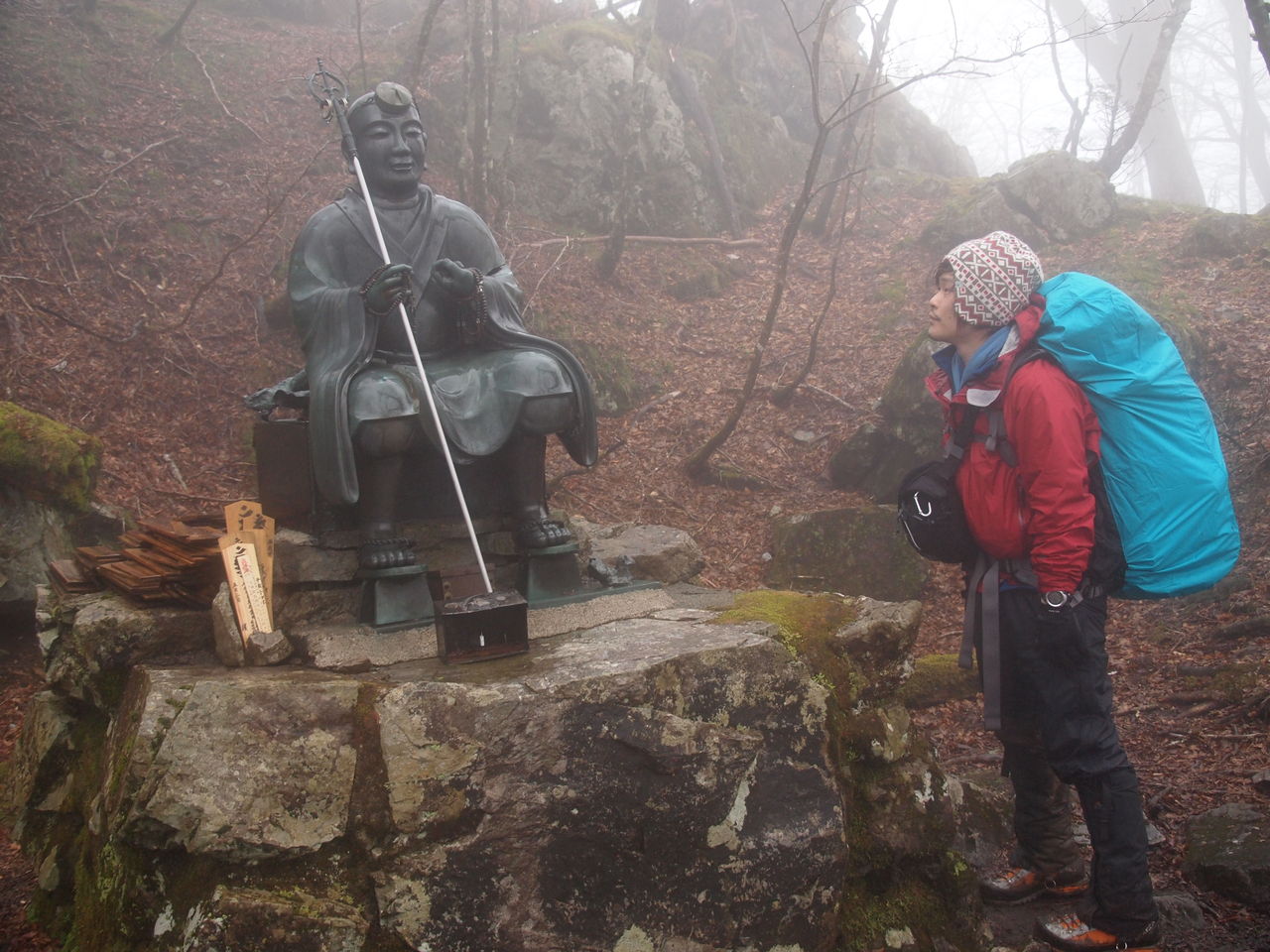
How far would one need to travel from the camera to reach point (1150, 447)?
2.75 m

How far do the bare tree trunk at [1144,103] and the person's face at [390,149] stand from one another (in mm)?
11070

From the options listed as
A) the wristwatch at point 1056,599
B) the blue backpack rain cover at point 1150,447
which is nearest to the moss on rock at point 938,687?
the blue backpack rain cover at point 1150,447

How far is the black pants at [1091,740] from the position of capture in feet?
9.05

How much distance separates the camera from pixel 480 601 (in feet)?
10.3

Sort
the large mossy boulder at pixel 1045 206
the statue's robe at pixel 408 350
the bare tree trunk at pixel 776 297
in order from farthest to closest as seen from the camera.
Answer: the large mossy boulder at pixel 1045 206 < the bare tree trunk at pixel 776 297 < the statue's robe at pixel 408 350

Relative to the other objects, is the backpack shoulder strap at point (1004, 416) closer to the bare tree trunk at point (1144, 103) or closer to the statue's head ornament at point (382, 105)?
the statue's head ornament at point (382, 105)

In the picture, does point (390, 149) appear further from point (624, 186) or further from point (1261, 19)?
point (624, 186)

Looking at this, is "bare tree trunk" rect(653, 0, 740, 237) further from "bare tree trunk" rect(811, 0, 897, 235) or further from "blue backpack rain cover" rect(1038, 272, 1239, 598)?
"blue backpack rain cover" rect(1038, 272, 1239, 598)

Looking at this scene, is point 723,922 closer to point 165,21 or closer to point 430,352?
point 430,352

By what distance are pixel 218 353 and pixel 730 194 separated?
24.4 ft

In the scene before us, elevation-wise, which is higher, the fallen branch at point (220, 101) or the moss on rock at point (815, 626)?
the fallen branch at point (220, 101)

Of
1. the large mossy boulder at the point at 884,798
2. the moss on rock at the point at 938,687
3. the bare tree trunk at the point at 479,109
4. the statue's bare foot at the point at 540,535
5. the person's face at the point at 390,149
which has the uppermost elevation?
the bare tree trunk at the point at 479,109

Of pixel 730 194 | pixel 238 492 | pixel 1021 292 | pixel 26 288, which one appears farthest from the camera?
pixel 730 194

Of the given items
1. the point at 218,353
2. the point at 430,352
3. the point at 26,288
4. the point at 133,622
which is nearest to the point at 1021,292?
the point at 430,352
